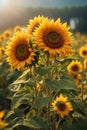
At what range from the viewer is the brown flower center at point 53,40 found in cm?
366

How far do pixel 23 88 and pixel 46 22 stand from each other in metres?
0.59

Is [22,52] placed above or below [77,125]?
above

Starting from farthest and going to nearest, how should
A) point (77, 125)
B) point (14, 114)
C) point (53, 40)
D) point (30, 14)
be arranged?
point (30, 14), point (77, 125), point (14, 114), point (53, 40)

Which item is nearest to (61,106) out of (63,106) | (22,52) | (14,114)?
(63,106)

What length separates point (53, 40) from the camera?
367 cm

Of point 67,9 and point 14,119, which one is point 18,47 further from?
point 67,9

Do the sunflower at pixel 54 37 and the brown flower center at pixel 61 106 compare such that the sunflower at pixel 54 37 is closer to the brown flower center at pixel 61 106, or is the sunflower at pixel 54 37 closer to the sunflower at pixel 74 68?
the brown flower center at pixel 61 106

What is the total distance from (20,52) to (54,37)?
0.99 feet

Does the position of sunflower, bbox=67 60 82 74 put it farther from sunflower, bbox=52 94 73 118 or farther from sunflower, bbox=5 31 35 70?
sunflower, bbox=5 31 35 70

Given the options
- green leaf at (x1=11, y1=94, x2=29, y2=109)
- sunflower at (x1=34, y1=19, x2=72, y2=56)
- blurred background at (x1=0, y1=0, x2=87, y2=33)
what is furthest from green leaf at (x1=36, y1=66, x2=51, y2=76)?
blurred background at (x1=0, y1=0, x2=87, y2=33)

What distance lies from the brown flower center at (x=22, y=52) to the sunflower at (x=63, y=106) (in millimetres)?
585

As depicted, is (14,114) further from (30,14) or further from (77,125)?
(30,14)

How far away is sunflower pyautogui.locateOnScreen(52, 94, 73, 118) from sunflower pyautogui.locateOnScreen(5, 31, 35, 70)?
58 centimetres

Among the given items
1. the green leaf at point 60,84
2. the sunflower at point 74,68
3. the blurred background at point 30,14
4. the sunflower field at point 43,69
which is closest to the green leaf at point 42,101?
the sunflower field at point 43,69
